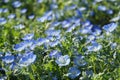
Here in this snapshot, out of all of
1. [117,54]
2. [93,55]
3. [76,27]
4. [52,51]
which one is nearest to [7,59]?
[52,51]

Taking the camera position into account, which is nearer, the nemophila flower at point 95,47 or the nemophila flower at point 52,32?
the nemophila flower at point 95,47

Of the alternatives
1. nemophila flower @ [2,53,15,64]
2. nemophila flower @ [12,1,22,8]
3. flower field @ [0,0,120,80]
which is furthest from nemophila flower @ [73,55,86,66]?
nemophila flower @ [12,1,22,8]

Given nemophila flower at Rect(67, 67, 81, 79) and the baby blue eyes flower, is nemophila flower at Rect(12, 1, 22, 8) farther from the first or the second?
nemophila flower at Rect(67, 67, 81, 79)

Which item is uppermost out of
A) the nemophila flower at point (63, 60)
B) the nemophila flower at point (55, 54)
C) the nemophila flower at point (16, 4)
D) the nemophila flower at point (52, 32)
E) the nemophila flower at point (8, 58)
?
the nemophila flower at point (16, 4)

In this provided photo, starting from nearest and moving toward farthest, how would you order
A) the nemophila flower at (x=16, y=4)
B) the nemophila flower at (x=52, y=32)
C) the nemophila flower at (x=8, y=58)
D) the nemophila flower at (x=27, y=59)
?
the nemophila flower at (x=27, y=59), the nemophila flower at (x=8, y=58), the nemophila flower at (x=52, y=32), the nemophila flower at (x=16, y=4)

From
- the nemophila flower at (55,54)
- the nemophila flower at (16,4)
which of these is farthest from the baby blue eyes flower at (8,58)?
the nemophila flower at (16,4)

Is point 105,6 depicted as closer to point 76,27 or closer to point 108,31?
point 76,27

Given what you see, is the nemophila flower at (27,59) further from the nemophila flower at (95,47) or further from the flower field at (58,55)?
the nemophila flower at (95,47)
